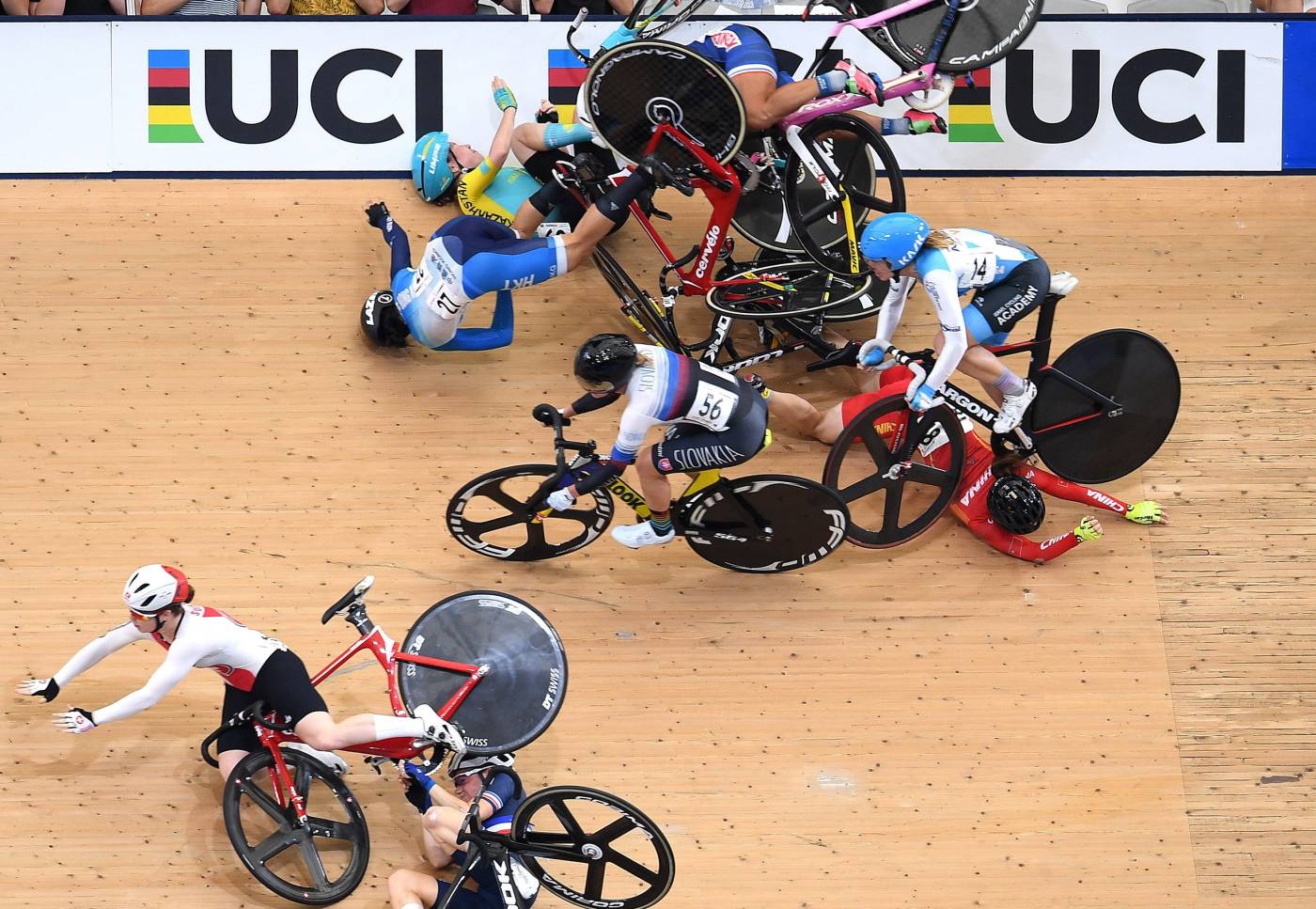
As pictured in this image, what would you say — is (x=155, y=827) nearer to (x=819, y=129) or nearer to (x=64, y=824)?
(x=64, y=824)

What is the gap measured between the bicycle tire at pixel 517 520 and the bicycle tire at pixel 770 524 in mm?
428

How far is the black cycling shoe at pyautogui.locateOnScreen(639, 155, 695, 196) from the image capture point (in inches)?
286

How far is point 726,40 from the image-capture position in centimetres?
738

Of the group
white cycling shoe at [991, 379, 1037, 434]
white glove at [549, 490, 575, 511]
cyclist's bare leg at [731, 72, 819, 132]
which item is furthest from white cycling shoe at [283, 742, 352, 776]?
cyclist's bare leg at [731, 72, 819, 132]

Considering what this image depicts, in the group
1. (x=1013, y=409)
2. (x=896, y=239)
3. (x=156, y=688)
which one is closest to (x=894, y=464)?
(x=1013, y=409)

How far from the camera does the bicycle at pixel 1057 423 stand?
7117 millimetres

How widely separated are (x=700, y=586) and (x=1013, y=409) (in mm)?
1645

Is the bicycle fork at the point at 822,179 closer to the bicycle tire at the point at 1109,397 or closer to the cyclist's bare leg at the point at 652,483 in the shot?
the bicycle tire at the point at 1109,397

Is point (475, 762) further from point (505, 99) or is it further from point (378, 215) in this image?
point (505, 99)

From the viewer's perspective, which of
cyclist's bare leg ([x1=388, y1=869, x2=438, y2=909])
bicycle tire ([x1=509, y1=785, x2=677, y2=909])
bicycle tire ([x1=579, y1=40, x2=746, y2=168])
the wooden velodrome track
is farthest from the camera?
bicycle tire ([x1=579, y1=40, x2=746, y2=168])

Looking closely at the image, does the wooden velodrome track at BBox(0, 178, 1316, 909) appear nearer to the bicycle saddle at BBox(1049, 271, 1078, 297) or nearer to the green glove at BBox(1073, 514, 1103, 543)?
the green glove at BBox(1073, 514, 1103, 543)

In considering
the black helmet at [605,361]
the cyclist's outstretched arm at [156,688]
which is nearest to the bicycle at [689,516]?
the black helmet at [605,361]

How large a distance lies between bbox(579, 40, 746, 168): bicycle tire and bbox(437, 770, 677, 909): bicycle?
297 centimetres

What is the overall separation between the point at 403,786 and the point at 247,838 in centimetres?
67
